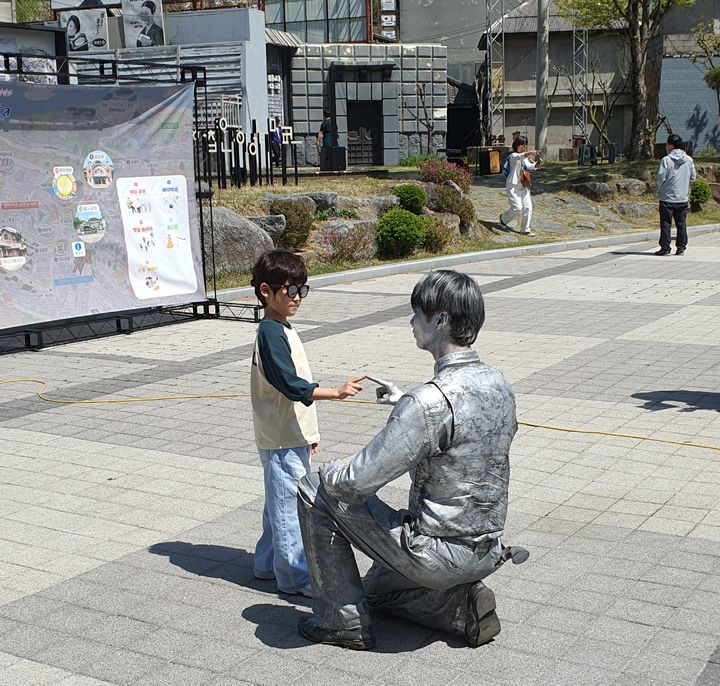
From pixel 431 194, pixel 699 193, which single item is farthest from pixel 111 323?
pixel 699 193

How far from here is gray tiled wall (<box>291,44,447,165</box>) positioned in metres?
37.7

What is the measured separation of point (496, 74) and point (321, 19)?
716cm

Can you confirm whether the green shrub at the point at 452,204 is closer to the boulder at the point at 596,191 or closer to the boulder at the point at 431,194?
the boulder at the point at 431,194

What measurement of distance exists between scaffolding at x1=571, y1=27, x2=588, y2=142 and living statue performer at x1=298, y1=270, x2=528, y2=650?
36.1 meters

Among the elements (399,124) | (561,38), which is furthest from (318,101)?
(561,38)

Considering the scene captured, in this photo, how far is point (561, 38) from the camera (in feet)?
133

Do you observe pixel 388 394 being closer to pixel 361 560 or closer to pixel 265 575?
pixel 265 575

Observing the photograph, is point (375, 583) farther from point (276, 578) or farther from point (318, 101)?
point (318, 101)

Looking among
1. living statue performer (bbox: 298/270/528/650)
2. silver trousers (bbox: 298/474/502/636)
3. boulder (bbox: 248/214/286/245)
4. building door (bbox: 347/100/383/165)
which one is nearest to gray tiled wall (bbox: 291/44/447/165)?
building door (bbox: 347/100/383/165)

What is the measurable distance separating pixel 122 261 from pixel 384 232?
7186 millimetres

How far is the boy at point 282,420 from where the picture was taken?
4.86 m

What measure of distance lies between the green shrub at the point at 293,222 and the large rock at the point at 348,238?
1.42 ft

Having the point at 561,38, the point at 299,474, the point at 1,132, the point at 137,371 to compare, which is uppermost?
the point at 561,38

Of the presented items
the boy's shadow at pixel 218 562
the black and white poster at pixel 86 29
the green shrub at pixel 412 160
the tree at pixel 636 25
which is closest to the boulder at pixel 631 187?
the tree at pixel 636 25
